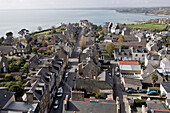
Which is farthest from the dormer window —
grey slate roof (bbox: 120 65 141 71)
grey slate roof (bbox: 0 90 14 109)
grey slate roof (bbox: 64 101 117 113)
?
grey slate roof (bbox: 120 65 141 71)

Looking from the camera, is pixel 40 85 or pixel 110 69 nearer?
pixel 40 85

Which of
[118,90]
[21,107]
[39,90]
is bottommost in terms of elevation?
[118,90]

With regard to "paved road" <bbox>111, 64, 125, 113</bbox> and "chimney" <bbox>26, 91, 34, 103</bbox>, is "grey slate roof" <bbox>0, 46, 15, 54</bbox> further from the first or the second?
"chimney" <bbox>26, 91, 34, 103</bbox>

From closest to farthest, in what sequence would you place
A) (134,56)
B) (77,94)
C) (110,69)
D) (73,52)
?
(77,94) → (110,69) → (134,56) → (73,52)

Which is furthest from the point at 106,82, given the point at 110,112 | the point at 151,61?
the point at 151,61

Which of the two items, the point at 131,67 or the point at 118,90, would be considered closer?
the point at 118,90

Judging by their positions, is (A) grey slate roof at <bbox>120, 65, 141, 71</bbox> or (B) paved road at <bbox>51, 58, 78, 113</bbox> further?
(A) grey slate roof at <bbox>120, 65, 141, 71</bbox>

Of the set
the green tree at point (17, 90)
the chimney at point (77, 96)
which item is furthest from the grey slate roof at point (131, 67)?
the green tree at point (17, 90)

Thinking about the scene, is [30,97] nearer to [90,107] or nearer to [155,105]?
[90,107]

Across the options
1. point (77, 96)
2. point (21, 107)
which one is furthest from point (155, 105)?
point (21, 107)

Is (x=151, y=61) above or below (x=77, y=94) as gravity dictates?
below

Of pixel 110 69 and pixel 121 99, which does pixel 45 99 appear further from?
pixel 110 69
